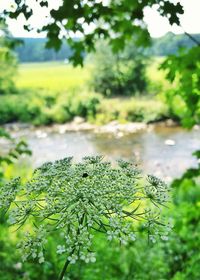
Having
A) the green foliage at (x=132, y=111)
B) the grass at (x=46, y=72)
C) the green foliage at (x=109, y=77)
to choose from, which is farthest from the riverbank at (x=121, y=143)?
the grass at (x=46, y=72)

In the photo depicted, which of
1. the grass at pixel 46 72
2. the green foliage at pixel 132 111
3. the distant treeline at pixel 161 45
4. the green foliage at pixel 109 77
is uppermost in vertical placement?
the distant treeline at pixel 161 45

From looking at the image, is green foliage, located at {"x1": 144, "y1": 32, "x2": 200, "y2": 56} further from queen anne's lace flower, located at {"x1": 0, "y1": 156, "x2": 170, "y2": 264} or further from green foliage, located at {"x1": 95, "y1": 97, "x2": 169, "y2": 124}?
green foliage, located at {"x1": 95, "y1": 97, "x2": 169, "y2": 124}

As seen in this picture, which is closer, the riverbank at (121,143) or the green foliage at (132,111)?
the riverbank at (121,143)

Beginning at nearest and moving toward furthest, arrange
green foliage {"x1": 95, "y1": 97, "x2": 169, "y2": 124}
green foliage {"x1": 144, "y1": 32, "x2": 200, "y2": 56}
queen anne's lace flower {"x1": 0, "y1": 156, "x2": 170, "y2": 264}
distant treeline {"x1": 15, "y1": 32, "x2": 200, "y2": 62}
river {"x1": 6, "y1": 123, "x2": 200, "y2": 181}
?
queen anne's lace flower {"x1": 0, "y1": 156, "x2": 170, "y2": 264} < green foliage {"x1": 144, "y1": 32, "x2": 200, "y2": 56} < distant treeline {"x1": 15, "y1": 32, "x2": 200, "y2": 62} < river {"x1": 6, "y1": 123, "x2": 200, "y2": 181} < green foliage {"x1": 95, "y1": 97, "x2": 169, "y2": 124}

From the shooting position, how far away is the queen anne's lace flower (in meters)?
1.09

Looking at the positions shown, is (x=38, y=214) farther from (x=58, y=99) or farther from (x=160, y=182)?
(x=58, y=99)

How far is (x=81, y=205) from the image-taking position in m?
1.16

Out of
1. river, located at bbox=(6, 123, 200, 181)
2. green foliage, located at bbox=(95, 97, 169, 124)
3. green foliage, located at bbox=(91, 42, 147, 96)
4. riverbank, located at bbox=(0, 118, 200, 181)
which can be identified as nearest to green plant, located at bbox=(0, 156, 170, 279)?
riverbank, located at bbox=(0, 118, 200, 181)

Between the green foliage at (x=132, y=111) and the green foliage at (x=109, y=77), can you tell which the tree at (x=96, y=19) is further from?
the green foliage at (x=109, y=77)

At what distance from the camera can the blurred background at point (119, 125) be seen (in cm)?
266

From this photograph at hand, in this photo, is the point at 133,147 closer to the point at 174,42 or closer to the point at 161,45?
the point at 174,42

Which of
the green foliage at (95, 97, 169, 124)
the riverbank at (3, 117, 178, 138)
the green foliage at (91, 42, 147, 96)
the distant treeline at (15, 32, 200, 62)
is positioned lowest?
the riverbank at (3, 117, 178, 138)

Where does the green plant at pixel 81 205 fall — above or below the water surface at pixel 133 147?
above

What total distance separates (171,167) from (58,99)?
45.2 ft
